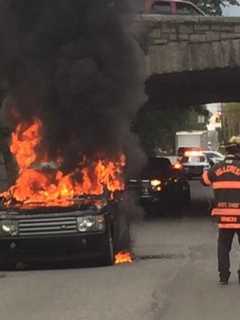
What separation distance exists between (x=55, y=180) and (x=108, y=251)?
180 centimetres

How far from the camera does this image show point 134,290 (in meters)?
9.77

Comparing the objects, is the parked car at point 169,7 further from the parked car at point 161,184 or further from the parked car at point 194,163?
the parked car at point 194,163

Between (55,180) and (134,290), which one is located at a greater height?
(55,180)

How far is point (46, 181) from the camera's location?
13.1 m

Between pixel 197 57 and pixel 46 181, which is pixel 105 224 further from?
pixel 197 57

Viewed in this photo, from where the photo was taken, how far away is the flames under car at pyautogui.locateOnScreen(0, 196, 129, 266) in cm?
1155

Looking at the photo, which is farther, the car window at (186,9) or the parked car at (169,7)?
the car window at (186,9)

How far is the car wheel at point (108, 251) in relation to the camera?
38.7ft

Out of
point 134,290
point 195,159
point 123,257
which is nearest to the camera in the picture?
point 134,290

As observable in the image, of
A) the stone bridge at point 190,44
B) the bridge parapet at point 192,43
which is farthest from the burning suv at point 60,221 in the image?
the bridge parapet at point 192,43

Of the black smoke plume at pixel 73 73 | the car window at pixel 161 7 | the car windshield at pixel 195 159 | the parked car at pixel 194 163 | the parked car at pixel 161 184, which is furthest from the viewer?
the car windshield at pixel 195 159

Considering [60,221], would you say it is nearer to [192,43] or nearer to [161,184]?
[192,43]

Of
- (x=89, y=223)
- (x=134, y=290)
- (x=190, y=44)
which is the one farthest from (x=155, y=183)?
(x=134, y=290)

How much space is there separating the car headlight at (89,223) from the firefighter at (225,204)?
1.89 meters
